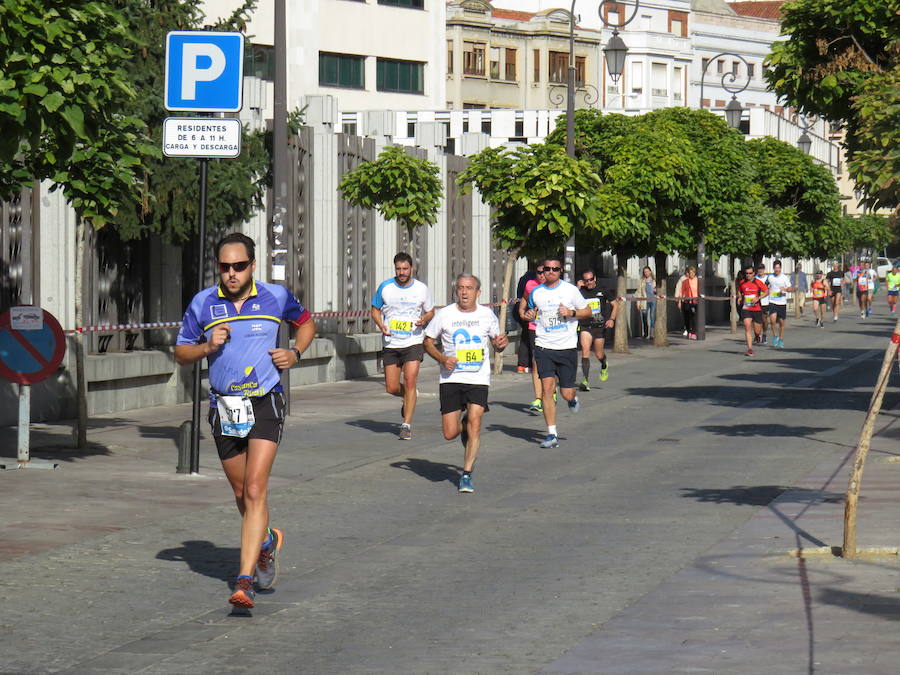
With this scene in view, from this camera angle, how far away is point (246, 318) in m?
8.46

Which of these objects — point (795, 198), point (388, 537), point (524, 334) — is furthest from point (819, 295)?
point (388, 537)

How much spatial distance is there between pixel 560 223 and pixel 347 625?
19.3 meters

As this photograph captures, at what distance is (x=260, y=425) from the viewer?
8.44 m

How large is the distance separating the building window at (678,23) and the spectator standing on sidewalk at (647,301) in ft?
239

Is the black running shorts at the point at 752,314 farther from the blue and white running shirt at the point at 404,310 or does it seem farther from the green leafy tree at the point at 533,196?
the blue and white running shirt at the point at 404,310

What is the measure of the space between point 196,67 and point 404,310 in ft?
15.3

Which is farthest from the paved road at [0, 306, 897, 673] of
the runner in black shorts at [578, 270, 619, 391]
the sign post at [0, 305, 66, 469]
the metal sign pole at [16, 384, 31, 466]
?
the runner in black shorts at [578, 270, 619, 391]

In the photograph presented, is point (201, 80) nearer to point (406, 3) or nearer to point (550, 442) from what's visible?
point (550, 442)

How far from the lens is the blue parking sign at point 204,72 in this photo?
45.2 feet

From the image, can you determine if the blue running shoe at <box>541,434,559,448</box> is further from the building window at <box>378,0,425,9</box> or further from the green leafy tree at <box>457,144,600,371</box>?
the building window at <box>378,0,425,9</box>

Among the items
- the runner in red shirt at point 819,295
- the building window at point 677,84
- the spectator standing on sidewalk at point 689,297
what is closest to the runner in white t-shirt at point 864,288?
the runner in red shirt at point 819,295

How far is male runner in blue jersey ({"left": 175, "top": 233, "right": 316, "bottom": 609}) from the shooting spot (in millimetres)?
8375

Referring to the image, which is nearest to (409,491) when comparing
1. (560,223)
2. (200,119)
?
(200,119)

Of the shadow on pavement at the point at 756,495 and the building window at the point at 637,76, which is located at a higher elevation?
the building window at the point at 637,76
